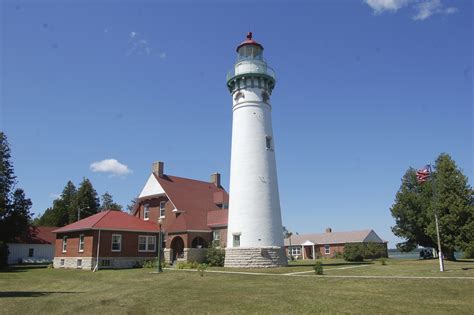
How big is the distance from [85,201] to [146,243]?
111 feet

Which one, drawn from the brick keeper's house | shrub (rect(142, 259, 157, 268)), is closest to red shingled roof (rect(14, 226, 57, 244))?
the brick keeper's house

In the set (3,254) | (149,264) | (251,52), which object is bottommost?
(149,264)

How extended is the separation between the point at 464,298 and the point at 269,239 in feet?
60.1

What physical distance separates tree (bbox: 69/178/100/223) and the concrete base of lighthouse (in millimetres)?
42580

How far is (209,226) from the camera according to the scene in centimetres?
3938

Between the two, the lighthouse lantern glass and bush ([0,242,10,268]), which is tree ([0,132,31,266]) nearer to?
bush ([0,242,10,268])

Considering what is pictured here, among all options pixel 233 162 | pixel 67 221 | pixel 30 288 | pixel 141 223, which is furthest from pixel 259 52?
pixel 67 221

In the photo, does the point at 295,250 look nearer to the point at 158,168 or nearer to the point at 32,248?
the point at 158,168

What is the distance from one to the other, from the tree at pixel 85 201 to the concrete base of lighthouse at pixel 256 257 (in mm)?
42580

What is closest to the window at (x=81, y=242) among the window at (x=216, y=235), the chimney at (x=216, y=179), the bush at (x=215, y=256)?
the bush at (x=215, y=256)

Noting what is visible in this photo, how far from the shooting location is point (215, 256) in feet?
116

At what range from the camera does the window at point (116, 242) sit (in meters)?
35.5

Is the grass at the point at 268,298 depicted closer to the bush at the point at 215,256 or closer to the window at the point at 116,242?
the bush at the point at 215,256

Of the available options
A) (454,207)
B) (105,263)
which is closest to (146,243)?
(105,263)
